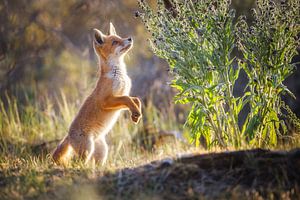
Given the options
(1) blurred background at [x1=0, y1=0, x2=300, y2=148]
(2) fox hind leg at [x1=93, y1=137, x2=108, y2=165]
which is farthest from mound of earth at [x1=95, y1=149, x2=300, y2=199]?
(1) blurred background at [x1=0, y1=0, x2=300, y2=148]

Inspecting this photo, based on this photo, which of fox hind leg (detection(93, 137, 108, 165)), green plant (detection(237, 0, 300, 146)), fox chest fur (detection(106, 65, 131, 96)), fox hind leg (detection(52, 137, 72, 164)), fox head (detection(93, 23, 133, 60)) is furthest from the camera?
fox head (detection(93, 23, 133, 60))

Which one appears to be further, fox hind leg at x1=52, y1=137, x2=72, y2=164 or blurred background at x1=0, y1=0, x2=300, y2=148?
blurred background at x1=0, y1=0, x2=300, y2=148

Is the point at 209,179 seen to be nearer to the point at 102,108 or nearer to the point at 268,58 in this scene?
the point at 268,58

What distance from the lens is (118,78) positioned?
8000mm

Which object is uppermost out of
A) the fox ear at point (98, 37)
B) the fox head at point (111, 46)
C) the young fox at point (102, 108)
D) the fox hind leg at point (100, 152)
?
the fox ear at point (98, 37)

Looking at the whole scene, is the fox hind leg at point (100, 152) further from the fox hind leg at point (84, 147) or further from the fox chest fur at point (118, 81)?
the fox chest fur at point (118, 81)

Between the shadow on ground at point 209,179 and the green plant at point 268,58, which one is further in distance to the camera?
the green plant at point 268,58

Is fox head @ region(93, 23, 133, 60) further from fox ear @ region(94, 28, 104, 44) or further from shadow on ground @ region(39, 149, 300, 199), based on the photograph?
shadow on ground @ region(39, 149, 300, 199)

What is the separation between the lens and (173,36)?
667cm

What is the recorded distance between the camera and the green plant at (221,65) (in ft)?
21.0

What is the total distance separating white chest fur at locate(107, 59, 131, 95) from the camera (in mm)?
7910

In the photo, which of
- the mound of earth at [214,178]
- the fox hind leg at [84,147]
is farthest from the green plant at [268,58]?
the fox hind leg at [84,147]

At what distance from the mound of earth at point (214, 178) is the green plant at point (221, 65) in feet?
3.01

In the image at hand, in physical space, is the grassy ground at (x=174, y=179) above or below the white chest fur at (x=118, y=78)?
below
